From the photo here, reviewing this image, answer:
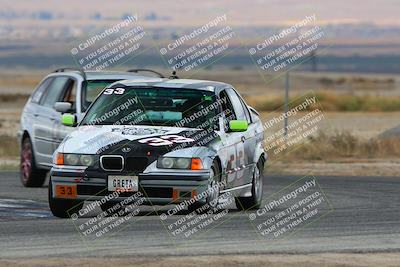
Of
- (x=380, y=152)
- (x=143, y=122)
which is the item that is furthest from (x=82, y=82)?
(x=380, y=152)

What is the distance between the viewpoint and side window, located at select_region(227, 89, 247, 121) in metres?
17.2

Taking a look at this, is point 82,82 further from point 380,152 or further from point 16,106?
point 16,106

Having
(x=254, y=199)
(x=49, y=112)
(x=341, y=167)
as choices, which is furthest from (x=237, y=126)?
(x=341, y=167)

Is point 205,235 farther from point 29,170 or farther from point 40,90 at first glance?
point 40,90

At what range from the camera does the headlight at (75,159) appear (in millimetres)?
15156

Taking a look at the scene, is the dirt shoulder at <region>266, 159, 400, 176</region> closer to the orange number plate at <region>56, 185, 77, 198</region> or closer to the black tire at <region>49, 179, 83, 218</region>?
the black tire at <region>49, 179, 83, 218</region>

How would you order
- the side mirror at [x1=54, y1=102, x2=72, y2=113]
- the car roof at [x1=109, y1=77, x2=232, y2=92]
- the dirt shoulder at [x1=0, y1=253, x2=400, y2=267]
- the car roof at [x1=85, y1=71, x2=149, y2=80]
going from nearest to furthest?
the dirt shoulder at [x1=0, y1=253, x2=400, y2=267], the car roof at [x1=109, y1=77, x2=232, y2=92], the side mirror at [x1=54, y1=102, x2=72, y2=113], the car roof at [x1=85, y1=71, x2=149, y2=80]

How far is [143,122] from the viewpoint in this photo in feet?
52.5

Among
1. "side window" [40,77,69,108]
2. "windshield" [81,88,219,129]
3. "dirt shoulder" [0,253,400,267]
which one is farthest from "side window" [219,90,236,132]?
"side window" [40,77,69,108]

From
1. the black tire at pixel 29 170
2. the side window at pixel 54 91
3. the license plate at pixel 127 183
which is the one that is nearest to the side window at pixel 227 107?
the license plate at pixel 127 183

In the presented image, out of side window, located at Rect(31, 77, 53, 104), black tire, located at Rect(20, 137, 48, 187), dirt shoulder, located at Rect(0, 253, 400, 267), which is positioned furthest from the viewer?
side window, located at Rect(31, 77, 53, 104)

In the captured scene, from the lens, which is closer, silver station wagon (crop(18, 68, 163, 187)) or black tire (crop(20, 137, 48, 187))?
silver station wagon (crop(18, 68, 163, 187))

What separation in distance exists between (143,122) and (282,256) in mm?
4199

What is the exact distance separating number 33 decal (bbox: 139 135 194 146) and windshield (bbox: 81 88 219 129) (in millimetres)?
582
